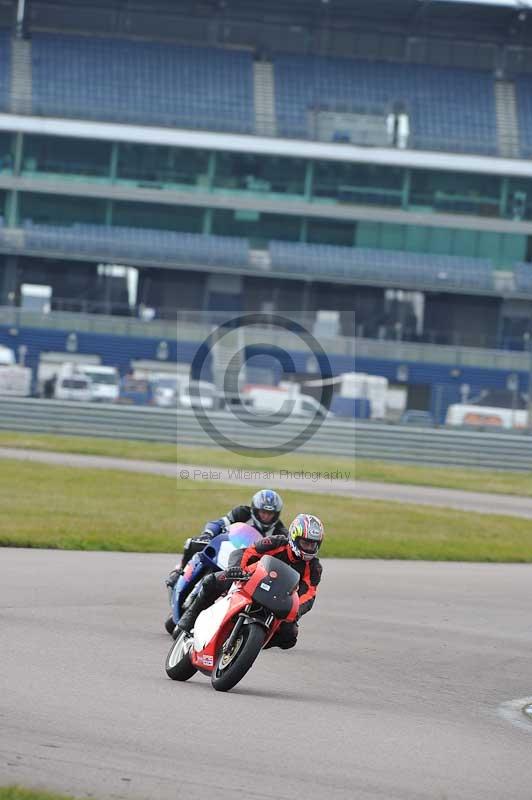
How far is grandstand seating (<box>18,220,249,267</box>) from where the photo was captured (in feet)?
170

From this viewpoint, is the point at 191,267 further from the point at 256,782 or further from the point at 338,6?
the point at 256,782

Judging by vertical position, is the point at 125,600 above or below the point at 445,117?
below

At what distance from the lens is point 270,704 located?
7.73 metres

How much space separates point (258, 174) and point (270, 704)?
47.4 m

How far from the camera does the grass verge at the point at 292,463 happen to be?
1170 inches

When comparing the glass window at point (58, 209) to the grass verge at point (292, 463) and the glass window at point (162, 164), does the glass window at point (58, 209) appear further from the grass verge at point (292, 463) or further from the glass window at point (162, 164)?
the grass verge at point (292, 463)

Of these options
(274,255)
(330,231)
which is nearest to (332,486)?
(274,255)

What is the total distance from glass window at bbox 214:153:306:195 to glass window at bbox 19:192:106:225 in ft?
16.5

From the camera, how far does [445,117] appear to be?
54406mm

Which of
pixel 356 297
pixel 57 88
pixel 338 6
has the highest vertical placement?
pixel 338 6

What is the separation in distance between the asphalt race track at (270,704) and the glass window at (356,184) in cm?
4148

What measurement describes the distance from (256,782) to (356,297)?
48.3 m

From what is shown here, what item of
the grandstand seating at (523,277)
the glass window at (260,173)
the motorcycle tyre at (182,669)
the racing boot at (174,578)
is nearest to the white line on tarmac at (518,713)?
the motorcycle tyre at (182,669)

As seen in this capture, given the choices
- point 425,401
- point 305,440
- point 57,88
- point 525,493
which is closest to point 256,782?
point 525,493
